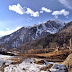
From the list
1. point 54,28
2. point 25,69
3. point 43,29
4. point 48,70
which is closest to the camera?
point 48,70

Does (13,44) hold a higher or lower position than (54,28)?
lower

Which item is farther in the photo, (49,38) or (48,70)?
(49,38)

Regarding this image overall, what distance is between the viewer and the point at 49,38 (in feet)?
303

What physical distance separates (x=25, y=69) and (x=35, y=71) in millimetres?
1699

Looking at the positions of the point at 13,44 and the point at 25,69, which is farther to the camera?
the point at 13,44

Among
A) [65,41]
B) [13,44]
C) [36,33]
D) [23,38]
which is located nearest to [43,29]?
[36,33]

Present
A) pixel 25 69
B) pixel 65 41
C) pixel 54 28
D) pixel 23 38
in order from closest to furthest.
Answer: pixel 25 69 < pixel 65 41 < pixel 23 38 < pixel 54 28

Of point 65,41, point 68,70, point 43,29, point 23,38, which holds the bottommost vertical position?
point 68,70

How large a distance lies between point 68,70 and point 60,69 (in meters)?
0.89

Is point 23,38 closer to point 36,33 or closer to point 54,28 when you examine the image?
→ point 36,33

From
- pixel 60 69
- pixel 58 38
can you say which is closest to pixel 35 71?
pixel 60 69

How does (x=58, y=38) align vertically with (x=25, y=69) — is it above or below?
above

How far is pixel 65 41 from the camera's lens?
80.2 meters

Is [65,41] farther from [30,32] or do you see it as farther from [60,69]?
[30,32]
